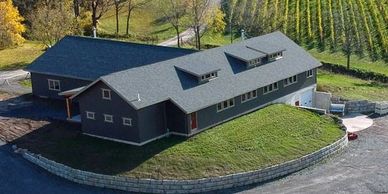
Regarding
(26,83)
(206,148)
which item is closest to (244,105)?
(206,148)

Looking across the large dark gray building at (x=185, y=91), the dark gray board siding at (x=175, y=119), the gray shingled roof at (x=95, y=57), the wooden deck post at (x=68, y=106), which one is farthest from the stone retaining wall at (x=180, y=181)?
the gray shingled roof at (x=95, y=57)

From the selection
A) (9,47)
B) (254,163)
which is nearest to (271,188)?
(254,163)

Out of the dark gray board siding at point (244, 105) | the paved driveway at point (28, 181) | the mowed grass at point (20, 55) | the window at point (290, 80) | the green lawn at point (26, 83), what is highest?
the window at point (290, 80)

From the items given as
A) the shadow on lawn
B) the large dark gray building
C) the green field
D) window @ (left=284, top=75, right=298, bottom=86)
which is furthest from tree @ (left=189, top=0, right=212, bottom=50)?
the shadow on lawn

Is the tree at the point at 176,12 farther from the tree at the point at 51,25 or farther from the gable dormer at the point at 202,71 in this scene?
the gable dormer at the point at 202,71

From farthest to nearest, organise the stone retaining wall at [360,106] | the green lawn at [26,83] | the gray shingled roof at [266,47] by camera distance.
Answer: the green lawn at [26,83] → the stone retaining wall at [360,106] → the gray shingled roof at [266,47]

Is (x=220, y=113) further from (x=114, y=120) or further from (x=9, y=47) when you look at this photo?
(x=9, y=47)
